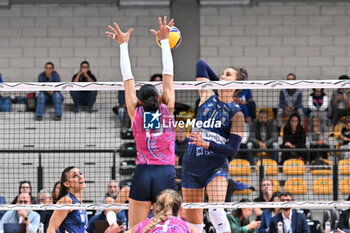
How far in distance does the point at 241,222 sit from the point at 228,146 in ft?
14.3

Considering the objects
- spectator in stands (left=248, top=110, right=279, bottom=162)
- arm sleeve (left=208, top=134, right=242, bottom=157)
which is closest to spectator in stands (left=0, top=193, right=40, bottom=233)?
arm sleeve (left=208, top=134, right=242, bottom=157)

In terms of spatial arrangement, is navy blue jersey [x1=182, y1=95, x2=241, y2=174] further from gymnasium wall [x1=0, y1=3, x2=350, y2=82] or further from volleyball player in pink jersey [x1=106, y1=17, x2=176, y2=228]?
gymnasium wall [x1=0, y1=3, x2=350, y2=82]

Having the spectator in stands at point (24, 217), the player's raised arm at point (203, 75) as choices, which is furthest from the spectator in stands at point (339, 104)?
the player's raised arm at point (203, 75)

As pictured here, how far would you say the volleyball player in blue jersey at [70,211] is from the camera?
782cm

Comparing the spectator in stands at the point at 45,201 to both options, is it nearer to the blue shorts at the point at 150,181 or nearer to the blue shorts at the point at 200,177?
the blue shorts at the point at 200,177

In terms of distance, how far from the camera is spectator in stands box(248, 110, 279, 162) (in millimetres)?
14758

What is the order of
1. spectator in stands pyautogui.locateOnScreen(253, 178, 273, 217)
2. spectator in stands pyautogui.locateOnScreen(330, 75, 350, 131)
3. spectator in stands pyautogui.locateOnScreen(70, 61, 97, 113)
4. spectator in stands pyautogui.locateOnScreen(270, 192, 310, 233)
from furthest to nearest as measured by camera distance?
spectator in stands pyautogui.locateOnScreen(70, 61, 97, 113) → spectator in stands pyautogui.locateOnScreen(330, 75, 350, 131) → spectator in stands pyautogui.locateOnScreen(253, 178, 273, 217) → spectator in stands pyautogui.locateOnScreen(270, 192, 310, 233)

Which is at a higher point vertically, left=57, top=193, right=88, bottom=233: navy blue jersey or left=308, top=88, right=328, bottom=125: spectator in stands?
left=308, top=88, right=328, bottom=125: spectator in stands

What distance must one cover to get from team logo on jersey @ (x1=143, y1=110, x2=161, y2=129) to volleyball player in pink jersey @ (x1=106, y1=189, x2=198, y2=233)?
2.97 ft

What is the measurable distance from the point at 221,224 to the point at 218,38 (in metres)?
11.3

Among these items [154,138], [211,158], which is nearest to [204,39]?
[211,158]

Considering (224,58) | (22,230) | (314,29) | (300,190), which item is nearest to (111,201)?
(22,230)

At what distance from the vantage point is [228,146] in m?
7.59

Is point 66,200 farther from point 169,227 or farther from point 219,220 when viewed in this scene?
point 169,227
